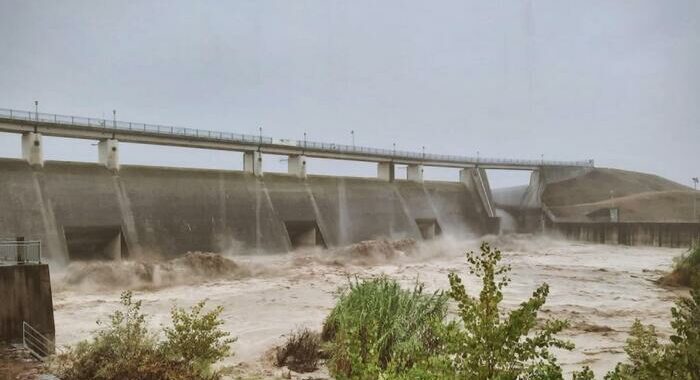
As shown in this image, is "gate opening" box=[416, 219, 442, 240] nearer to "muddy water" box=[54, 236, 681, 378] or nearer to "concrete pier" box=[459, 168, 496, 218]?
"muddy water" box=[54, 236, 681, 378]

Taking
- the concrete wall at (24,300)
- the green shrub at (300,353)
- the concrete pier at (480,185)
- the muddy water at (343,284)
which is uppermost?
the concrete pier at (480,185)

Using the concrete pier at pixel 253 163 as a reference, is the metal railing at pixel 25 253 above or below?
below

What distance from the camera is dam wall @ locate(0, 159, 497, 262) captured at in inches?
1286

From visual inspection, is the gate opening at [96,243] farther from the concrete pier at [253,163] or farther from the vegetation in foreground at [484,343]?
the vegetation in foreground at [484,343]

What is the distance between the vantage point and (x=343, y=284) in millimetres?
29234

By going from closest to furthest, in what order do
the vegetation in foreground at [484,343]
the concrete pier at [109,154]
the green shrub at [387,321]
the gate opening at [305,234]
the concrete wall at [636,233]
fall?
the vegetation in foreground at [484,343]
the green shrub at [387,321]
the concrete pier at [109,154]
the gate opening at [305,234]
the concrete wall at [636,233]

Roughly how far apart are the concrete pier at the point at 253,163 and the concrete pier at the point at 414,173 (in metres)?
20.0

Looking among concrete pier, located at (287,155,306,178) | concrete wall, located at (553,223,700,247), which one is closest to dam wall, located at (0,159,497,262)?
concrete pier, located at (287,155,306,178)

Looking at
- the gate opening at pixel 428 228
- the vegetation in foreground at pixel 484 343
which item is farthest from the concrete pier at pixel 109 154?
the vegetation in foreground at pixel 484 343

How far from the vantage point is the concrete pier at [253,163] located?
150 ft

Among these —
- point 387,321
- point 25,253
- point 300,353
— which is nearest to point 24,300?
point 25,253

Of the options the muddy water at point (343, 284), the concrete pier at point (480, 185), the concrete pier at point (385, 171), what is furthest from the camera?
the concrete pier at point (480, 185)

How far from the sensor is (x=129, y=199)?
36.6 metres

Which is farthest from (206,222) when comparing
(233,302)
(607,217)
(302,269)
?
(607,217)
